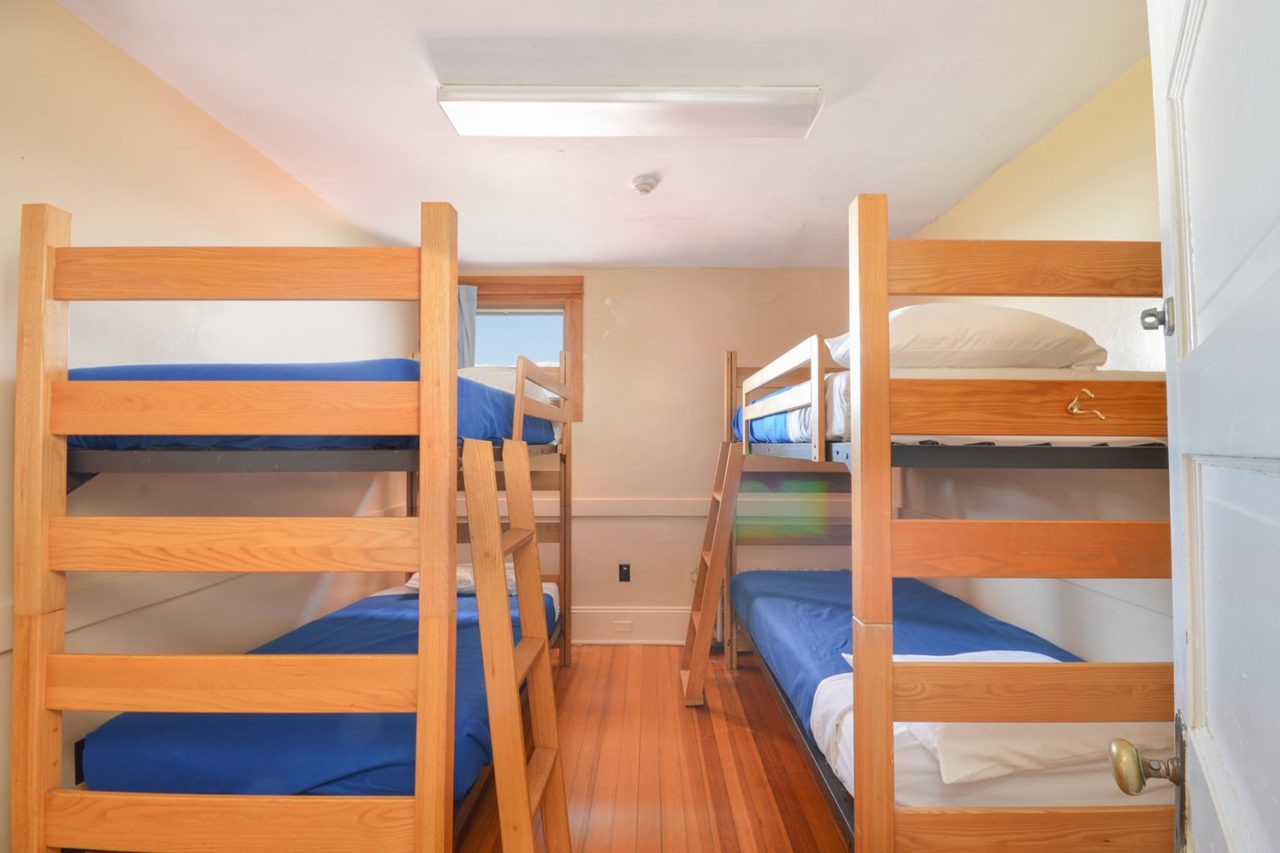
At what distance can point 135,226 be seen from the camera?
5.91 feet

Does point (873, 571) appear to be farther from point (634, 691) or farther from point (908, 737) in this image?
point (634, 691)

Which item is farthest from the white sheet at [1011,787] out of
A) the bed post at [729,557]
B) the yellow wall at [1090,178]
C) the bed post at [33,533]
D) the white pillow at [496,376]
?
the white pillow at [496,376]

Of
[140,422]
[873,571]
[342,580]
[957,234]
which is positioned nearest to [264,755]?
[140,422]

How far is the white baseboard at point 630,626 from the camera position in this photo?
3744 millimetres

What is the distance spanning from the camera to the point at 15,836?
1.25 meters

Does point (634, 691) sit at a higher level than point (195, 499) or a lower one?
→ lower

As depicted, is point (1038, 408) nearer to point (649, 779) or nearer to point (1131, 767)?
point (1131, 767)

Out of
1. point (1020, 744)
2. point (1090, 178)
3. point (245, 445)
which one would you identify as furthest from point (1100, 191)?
point (245, 445)

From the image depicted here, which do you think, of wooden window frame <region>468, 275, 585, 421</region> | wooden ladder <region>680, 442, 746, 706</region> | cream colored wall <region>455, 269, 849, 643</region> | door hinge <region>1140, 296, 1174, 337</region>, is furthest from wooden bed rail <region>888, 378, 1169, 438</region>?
wooden window frame <region>468, 275, 585, 421</region>

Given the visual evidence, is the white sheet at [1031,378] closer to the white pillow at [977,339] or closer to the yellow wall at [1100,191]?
the white pillow at [977,339]

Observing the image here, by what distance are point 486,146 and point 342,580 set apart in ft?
6.86

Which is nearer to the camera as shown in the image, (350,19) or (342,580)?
(350,19)

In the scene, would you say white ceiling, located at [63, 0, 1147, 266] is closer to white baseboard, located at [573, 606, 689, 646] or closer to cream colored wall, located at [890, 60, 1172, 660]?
cream colored wall, located at [890, 60, 1172, 660]

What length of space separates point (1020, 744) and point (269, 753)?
1645 millimetres
